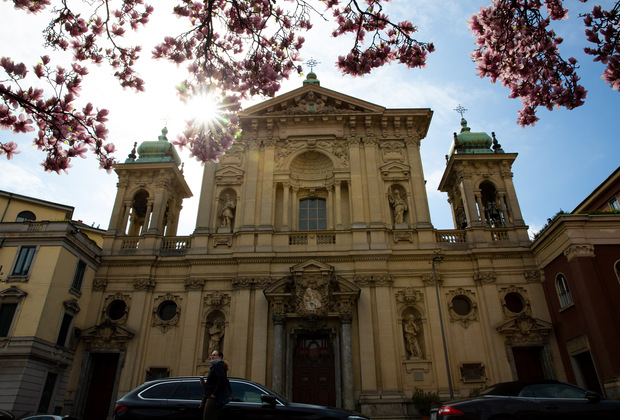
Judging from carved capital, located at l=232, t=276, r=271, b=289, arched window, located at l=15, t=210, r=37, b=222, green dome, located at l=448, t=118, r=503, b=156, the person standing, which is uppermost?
green dome, located at l=448, t=118, r=503, b=156

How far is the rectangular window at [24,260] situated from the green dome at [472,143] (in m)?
22.7

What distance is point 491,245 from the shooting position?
2105 cm

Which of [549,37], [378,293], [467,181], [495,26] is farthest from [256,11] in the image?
[467,181]

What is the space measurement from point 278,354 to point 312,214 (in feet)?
27.4

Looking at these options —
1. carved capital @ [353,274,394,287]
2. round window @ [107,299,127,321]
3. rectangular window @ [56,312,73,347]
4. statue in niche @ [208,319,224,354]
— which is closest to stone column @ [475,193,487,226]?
carved capital @ [353,274,394,287]

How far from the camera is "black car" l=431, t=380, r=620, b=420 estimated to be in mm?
7562

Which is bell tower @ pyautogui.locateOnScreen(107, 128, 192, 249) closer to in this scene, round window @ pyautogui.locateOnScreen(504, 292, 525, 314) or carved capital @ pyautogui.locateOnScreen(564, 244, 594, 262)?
round window @ pyautogui.locateOnScreen(504, 292, 525, 314)

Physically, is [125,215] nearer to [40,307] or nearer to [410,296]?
[40,307]

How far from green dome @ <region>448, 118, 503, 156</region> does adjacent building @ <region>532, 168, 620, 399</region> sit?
6.65m

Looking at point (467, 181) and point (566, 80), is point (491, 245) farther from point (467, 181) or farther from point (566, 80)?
point (566, 80)

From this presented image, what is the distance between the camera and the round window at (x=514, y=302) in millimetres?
19891

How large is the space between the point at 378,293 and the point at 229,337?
732cm

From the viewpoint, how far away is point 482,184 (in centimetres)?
2405

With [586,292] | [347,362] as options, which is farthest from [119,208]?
[586,292]
